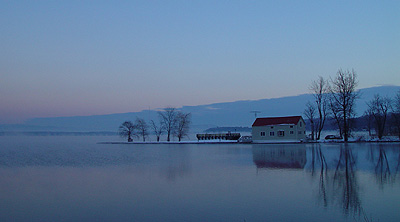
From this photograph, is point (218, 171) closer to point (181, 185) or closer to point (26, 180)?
point (181, 185)

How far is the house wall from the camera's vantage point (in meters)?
56.5

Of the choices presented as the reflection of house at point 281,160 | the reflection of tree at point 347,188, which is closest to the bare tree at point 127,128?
the reflection of house at point 281,160

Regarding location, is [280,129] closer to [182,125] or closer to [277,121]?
[277,121]

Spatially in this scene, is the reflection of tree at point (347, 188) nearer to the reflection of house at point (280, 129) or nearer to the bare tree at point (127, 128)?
the reflection of house at point (280, 129)

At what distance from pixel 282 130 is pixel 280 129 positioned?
38 cm

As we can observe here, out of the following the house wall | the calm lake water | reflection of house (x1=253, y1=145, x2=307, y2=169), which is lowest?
the calm lake water

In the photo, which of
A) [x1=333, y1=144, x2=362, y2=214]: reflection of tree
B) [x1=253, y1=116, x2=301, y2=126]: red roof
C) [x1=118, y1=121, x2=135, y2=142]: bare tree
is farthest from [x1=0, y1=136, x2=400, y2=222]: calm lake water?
[x1=118, y1=121, x2=135, y2=142]: bare tree

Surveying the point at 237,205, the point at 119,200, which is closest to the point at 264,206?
the point at 237,205

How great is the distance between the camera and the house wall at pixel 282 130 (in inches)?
2224

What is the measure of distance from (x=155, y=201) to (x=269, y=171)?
8.29 meters

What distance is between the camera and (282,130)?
5759 centimetres

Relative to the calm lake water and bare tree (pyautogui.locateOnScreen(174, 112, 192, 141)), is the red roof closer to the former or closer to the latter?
bare tree (pyautogui.locateOnScreen(174, 112, 192, 141))

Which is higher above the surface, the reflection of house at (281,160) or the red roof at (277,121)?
the red roof at (277,121)

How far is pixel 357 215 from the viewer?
348 inches
